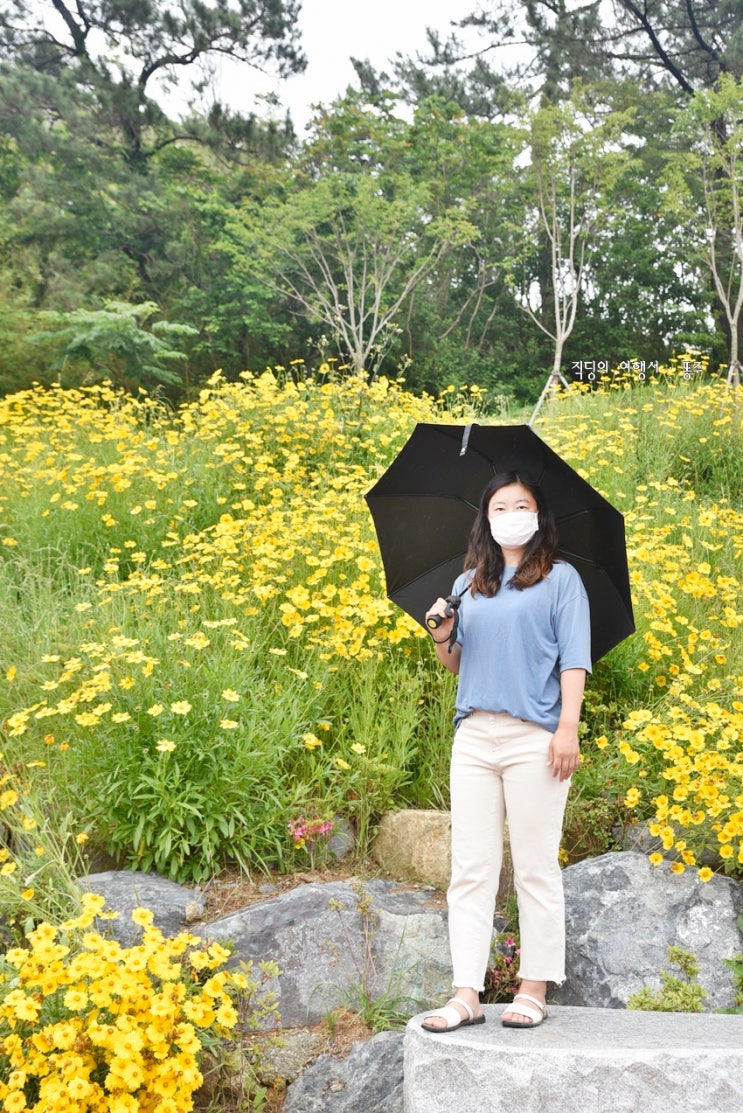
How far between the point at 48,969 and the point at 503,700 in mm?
1220

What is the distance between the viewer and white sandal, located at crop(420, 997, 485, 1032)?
6.81 feet

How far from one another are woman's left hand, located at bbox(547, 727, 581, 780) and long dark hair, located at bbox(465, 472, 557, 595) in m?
0.39

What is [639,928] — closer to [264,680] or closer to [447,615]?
[447,615]

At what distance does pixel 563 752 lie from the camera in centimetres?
219

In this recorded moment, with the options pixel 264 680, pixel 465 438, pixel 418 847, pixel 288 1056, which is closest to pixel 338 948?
pixel 288 1056

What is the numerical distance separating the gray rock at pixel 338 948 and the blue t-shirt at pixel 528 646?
783 millimetres

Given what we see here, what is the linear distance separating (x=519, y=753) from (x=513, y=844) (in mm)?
239

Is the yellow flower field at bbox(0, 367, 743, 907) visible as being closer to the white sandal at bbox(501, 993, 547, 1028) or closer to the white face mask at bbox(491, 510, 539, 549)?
the white sandal at bbox(501, 993, 547, 1028)

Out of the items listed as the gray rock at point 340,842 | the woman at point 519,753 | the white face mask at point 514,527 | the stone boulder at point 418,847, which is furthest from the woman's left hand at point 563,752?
the gray rock at point 340,842

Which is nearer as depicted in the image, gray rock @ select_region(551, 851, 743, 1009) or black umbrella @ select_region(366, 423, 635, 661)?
black umbrella @ select_region(366, 423, 635, 661)

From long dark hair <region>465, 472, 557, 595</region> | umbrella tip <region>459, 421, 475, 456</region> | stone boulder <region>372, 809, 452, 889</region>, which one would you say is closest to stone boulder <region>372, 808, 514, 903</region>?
stone boulder <region>372, 809, 452, 889</region>

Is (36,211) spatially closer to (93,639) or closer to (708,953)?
(93,639)

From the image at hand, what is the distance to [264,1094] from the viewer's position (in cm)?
224

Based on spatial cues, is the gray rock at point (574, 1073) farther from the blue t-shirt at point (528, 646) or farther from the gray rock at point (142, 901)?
the gray rock at point (142, 901)
